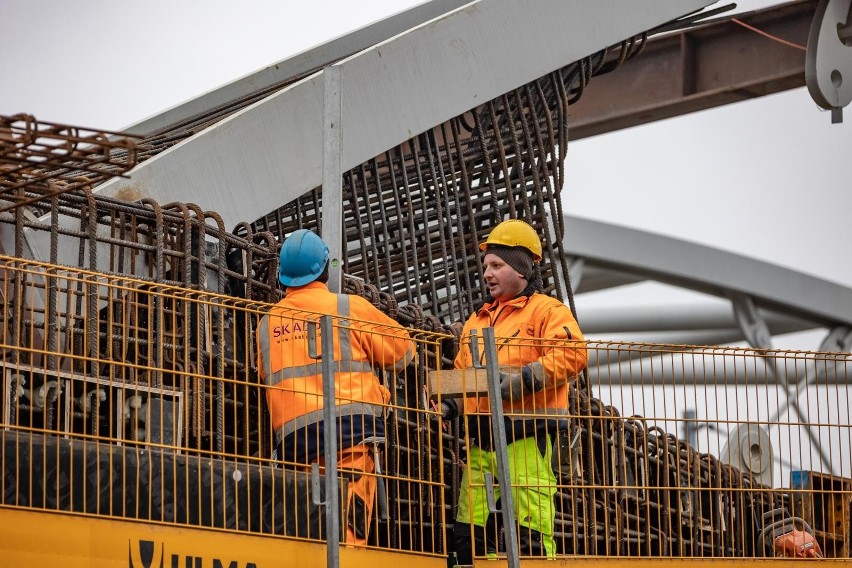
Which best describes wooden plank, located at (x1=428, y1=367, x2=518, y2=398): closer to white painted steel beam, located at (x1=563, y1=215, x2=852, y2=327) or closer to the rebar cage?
the rebar cage

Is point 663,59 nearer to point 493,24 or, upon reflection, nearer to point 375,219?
Answer: point 493,24

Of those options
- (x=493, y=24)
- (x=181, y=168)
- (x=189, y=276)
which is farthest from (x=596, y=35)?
(x=189, y=276)

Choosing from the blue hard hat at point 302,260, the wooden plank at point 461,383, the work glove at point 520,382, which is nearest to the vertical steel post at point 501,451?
Answer: the wooden plank at point 461,383

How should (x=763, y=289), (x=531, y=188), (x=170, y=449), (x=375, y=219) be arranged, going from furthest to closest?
(x=763, y=289) → (x=531, y=188) → (x=375, y=219) → (x=170, y=449)

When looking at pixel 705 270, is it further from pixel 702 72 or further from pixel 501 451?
pixel 501 451

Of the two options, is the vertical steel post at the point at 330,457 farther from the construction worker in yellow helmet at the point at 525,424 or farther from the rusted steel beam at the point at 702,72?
the rusted steel beam at the point at 702,72

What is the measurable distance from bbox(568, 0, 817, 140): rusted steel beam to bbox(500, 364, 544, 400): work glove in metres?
10.2

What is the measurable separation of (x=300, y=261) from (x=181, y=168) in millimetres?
2503

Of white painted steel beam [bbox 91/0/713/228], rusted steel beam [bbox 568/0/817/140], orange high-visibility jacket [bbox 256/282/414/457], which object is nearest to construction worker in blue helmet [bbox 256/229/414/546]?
orange high-visibility jacket [bbox 256/282/414/457]

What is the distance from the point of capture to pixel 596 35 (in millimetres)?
14352

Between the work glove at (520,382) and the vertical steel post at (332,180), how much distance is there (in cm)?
110

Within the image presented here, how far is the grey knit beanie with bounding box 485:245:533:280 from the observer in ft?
31.0

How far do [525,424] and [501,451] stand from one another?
0.47 metres

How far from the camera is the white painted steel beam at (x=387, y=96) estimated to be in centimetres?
1123
